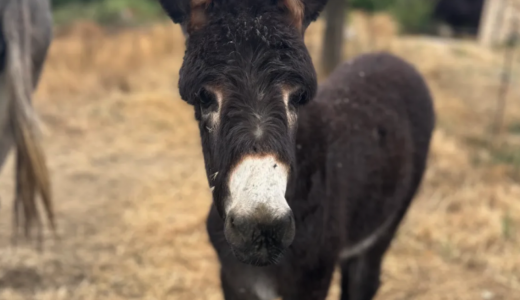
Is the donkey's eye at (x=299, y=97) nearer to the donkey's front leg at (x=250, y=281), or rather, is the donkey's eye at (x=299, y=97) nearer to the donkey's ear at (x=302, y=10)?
the donkey's ear at (x=302, y=10)

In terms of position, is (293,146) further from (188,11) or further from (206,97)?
(188,11)

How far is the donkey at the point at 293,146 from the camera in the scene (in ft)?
4.27

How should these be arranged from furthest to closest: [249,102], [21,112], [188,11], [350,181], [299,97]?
[21,112]
[350,181]
[188,11]
[299,97]
[249,102]

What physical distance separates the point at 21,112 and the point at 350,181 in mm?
1861

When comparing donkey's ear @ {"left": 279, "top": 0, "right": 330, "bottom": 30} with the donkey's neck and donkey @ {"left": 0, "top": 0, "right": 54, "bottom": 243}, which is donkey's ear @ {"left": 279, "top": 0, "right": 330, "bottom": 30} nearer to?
the donkey's neck

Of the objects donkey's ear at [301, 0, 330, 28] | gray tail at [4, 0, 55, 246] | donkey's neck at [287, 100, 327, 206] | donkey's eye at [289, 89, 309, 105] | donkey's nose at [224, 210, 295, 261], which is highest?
donkey's ear at [301, 0, 330, 28]

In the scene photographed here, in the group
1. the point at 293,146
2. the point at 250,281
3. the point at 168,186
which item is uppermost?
the point at 293,146

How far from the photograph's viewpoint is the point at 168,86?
803cm

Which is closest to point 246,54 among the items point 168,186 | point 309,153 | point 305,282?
point 309,153

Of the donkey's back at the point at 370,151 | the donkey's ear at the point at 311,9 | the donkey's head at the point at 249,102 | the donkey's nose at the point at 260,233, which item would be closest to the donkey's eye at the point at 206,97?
the donkey's head at the point at 249,102

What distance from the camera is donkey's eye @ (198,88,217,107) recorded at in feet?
4.66

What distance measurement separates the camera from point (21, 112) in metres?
2.72

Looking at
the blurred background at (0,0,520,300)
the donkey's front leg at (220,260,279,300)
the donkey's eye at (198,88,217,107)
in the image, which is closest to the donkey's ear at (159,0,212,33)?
the donkey's eye at (198,88,217,107)

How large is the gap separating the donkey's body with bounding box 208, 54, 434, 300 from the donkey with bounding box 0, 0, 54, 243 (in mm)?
1347
